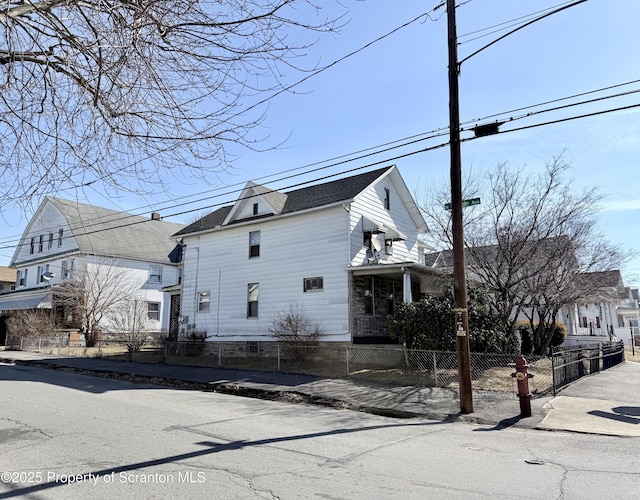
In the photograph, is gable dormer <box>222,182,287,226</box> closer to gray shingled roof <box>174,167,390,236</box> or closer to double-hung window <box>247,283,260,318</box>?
gray shingled roof <box>174,167,390,236</box>

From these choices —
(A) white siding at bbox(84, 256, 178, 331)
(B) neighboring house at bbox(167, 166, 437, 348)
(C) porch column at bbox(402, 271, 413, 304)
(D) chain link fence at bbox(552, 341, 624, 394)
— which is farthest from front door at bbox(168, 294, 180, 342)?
(D) chain link fence at bbox(552, 341, 624, 394)

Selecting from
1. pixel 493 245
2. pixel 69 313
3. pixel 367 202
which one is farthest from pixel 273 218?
pixel 69 313

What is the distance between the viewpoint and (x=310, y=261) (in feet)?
63.1

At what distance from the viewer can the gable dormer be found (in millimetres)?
20875

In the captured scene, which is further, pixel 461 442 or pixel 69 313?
pixel 69 313

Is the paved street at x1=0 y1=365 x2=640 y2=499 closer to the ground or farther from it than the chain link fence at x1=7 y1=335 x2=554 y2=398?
closer to the ground

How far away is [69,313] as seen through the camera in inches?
1157

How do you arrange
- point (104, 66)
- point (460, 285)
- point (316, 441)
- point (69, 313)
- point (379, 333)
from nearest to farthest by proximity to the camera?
1. point (104, 66)
2. point (316, 441)
3. point (460, 285)
4. point (379, 333)
5. point (69, 313)

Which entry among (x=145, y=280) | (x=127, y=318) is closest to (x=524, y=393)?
(x=127, y=318)

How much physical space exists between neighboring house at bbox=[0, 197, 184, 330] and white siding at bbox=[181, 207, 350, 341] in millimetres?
7358

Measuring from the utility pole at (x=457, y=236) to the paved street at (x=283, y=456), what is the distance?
1.01 m

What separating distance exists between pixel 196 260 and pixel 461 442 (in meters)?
18.6

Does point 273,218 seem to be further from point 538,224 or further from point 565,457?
point 565,457

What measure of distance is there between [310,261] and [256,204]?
14.7ft
